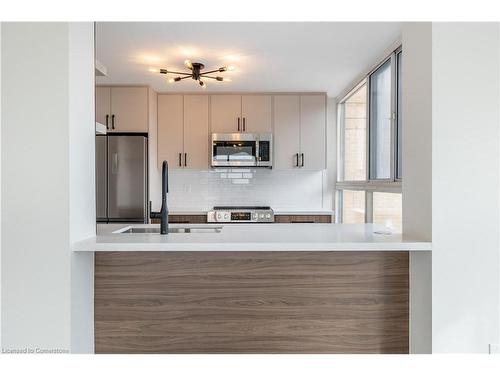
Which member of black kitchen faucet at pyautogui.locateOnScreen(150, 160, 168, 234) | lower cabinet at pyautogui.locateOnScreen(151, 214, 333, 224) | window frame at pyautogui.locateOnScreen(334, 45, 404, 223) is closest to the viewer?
black kitchen faucet at pyautogui.locateOnScreen(150, 160, 168, 234)

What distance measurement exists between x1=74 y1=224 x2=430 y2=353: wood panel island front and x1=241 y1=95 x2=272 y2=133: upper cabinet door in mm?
2995

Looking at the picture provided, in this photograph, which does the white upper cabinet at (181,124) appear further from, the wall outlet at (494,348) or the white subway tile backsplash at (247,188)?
the wall outlet at (494,348)

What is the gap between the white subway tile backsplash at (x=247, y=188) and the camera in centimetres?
497

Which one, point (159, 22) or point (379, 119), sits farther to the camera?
point (379, 119)

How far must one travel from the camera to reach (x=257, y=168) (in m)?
4.66

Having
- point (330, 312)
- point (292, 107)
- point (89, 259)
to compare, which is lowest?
point (330, 312)

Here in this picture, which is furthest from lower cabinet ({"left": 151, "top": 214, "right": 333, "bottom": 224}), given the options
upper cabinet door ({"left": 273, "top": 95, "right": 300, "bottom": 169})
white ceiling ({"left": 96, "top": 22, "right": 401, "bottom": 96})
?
white ceiling ({"left": 96, "top": 22, "right": 401, "bottom": 96})

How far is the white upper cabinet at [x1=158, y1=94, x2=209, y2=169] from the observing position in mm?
4602

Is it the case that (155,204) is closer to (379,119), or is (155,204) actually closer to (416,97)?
(379,119)

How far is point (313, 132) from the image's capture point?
15.3 feet

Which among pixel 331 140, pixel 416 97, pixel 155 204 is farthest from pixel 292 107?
pixel 416 97

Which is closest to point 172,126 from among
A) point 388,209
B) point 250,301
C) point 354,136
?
point 354,136

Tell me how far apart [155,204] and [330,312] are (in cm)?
326

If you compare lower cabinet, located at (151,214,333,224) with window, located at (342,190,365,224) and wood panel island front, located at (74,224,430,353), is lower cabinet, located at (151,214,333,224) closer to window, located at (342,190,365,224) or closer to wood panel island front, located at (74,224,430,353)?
window, located at (342,190,365,224)
